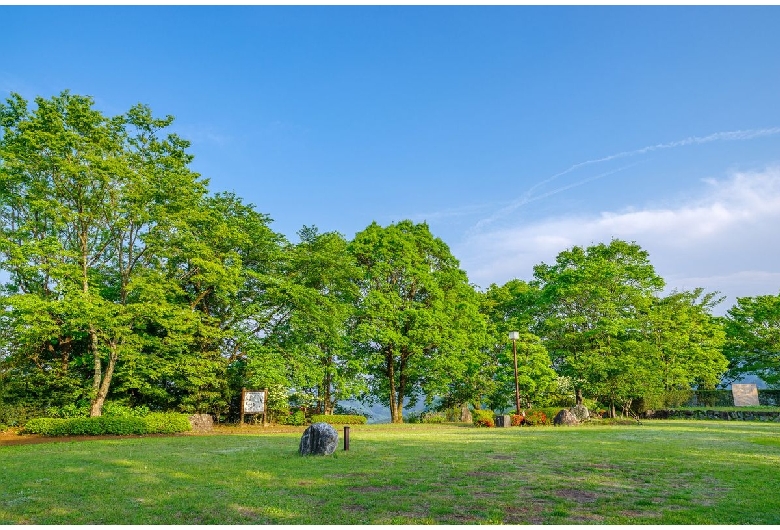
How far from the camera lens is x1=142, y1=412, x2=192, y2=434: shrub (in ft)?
71.8

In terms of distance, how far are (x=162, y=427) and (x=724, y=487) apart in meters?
21.1

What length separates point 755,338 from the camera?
138 feet

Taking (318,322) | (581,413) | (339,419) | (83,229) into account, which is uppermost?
(83,229)

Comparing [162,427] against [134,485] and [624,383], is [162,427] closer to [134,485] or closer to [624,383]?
[134,485]

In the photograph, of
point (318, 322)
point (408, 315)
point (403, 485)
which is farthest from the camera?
point (408, 315)

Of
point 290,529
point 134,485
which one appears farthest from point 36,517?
point 290,529

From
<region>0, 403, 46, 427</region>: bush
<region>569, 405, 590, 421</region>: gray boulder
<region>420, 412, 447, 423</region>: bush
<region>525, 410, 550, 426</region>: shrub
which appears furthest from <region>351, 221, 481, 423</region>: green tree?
<region>0, 403, 46, 427</region>: bush

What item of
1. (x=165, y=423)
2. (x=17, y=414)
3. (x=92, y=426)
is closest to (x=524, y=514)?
(x=165, y=423)

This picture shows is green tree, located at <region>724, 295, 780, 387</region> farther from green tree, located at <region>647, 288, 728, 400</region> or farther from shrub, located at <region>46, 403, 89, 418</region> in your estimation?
shrub, located at <region>46, 403, 89, 418</region>

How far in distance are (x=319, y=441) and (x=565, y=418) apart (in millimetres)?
16844

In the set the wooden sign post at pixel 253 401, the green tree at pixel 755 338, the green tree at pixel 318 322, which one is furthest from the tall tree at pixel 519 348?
the green tree at pixel 755 338

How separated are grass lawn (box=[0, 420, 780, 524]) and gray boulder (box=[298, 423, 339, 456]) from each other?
0.28m

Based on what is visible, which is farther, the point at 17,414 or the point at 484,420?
the point at 484,420

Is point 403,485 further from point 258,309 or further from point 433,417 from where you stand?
point 433,417
